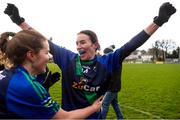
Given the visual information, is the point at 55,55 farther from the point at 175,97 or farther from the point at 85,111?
the point at 175,97

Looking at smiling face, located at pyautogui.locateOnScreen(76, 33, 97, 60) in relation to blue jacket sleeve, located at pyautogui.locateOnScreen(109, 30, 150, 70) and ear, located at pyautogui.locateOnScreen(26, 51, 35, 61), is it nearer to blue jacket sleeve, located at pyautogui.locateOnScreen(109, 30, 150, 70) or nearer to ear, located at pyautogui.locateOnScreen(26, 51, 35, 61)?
blue jacket sleeve, located at pyautogui.locateOnScreen(109, 30, 150, 70)

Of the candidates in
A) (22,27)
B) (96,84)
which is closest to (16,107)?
(96,84)

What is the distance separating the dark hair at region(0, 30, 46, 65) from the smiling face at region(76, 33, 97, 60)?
1927mm

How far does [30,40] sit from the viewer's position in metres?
3.12

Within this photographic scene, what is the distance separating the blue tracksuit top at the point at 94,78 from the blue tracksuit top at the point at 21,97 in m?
1.76

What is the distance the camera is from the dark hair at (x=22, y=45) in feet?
10.2

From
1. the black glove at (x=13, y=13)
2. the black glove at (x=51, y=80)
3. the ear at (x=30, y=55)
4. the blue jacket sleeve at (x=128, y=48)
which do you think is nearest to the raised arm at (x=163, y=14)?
the blue jacket sleeve at (x=128, y=48)

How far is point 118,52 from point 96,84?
1.64ft

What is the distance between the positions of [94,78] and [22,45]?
1.97 metres

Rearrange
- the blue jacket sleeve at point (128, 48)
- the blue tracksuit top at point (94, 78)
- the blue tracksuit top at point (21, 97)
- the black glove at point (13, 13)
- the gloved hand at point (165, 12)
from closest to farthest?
the blue tracksuit top at point (21, 97) → the gloved hand at point (165, 12) → the blue jacket sleeve at point (128, 48) → the blue tracksuit top at point (94, 78) → the black glove at point (13, 13)

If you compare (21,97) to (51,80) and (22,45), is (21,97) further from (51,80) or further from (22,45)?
(51,80)

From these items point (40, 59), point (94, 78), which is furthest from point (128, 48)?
point (40, 59)

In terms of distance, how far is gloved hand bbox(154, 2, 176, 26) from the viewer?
14.9ft

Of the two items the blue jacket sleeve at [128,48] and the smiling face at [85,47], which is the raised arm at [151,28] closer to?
the blue jacket sleeve at [128,48]
